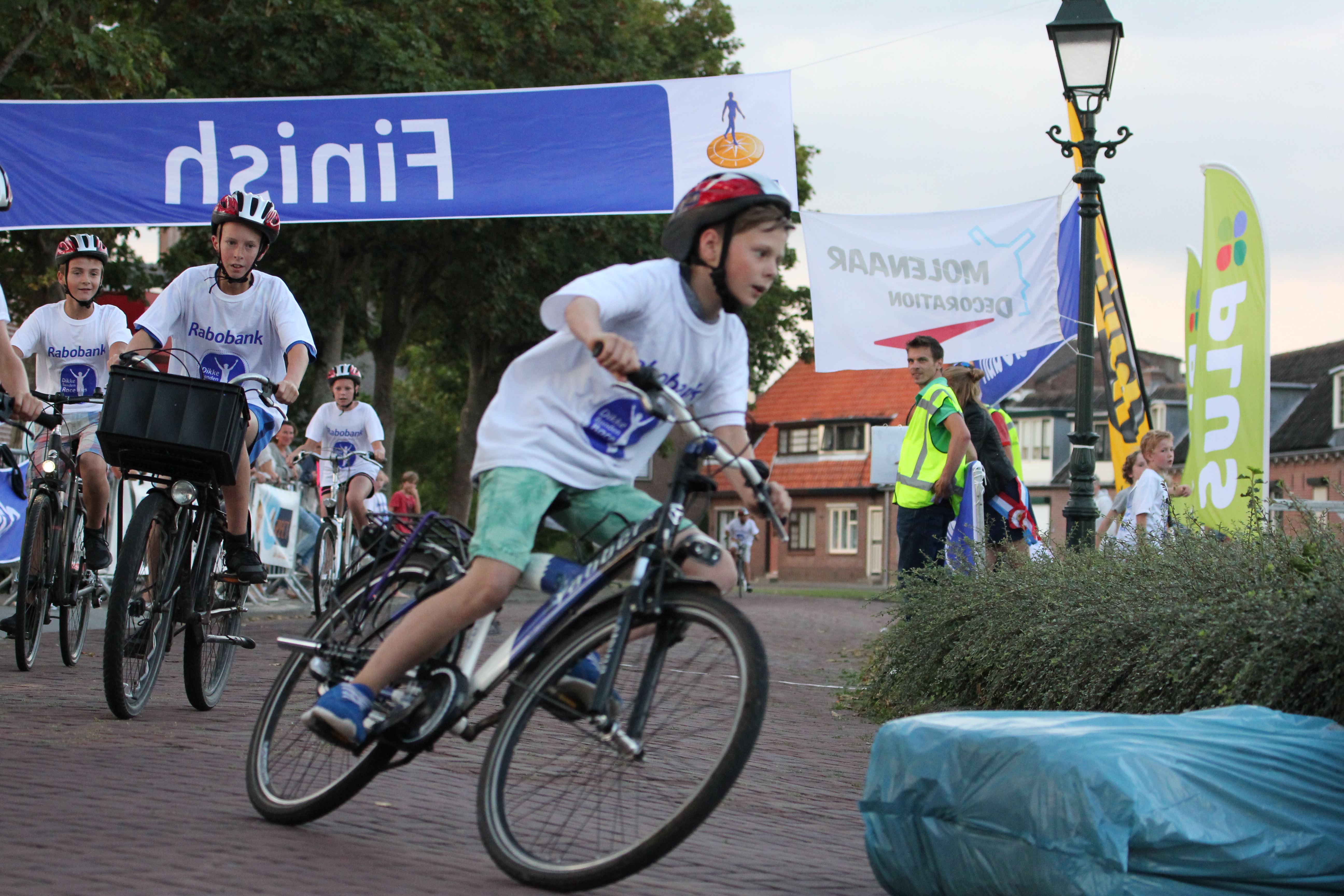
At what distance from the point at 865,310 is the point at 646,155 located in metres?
2.30

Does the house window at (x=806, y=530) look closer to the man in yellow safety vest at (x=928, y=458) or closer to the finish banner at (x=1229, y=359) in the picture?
the finish banner at (x=1229, y=359)

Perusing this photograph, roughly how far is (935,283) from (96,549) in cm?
786

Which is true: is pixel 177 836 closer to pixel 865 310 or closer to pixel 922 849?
pixel 922 849

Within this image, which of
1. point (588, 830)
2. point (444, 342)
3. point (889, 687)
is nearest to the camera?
point (588, 830)

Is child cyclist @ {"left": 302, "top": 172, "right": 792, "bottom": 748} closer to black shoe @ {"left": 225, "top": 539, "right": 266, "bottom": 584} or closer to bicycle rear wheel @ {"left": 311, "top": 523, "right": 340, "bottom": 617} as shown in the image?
black shoe @ {"left": 225, "top": 539, "right": 266, "bottom": 584}

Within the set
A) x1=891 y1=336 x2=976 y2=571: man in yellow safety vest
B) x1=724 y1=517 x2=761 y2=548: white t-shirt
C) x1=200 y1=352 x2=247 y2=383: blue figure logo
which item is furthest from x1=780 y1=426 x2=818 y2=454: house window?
x1=200 y1=352 x2=247 y2=383: blue figure logo

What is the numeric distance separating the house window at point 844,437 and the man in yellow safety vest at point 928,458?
6099 cm

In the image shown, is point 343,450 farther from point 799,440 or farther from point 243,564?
point 799,440

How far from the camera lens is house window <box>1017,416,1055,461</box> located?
74938mm

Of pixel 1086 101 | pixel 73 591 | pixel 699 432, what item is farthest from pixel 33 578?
pixel 1086 101

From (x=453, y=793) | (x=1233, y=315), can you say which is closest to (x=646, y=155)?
(x=1233, y=315)

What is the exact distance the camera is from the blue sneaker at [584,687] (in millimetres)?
3834

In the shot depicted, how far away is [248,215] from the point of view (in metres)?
6.77

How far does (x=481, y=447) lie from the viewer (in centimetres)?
423
